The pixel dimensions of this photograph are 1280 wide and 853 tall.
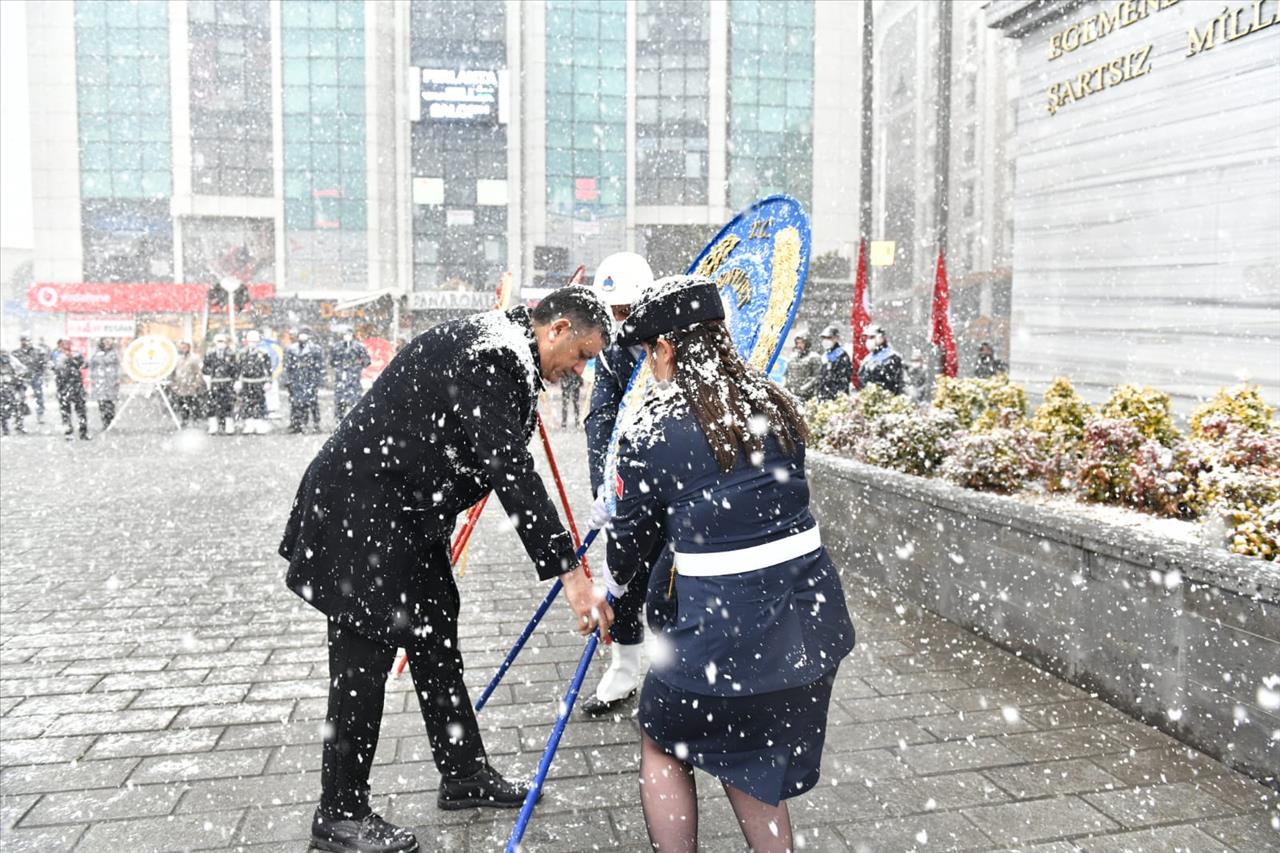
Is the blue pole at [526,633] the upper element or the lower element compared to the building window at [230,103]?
lower

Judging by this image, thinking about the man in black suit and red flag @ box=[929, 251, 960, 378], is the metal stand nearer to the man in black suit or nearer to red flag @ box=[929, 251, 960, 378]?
red flag @ box=[929, 251, 960, 378]

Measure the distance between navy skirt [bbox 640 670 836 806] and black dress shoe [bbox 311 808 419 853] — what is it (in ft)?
4.25

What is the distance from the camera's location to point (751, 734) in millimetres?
2379

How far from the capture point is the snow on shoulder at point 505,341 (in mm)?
3090

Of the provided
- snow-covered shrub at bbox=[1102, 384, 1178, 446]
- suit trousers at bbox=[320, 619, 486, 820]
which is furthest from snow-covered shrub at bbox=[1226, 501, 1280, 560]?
suit trousers at bbox=[320, 619, 486, 820]

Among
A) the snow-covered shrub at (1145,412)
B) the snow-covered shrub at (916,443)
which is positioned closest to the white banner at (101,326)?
the snow-covered shrub at (916,443)

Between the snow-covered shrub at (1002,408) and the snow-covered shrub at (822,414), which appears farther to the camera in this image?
the snow-covered shrub at (822,414)

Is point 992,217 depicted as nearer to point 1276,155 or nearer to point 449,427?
point 1276,155

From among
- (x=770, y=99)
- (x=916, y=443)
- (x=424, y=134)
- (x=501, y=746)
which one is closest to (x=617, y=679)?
(x=501, y=746)

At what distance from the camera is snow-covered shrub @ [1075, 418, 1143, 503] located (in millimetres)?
5512

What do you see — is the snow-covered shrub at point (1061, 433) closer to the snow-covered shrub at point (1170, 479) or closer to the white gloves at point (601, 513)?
the snow-covered shrub at point (1170, 479)

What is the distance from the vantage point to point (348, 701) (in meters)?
3.21

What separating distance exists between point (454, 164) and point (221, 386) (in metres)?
34.6

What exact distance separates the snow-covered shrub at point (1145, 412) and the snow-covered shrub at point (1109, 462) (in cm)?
68
